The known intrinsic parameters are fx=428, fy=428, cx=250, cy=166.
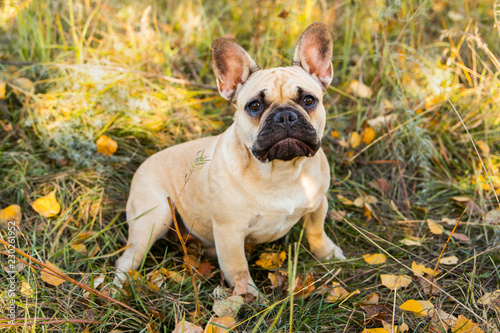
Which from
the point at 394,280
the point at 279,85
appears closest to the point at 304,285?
the point at 394,280

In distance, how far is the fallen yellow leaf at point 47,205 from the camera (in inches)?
133

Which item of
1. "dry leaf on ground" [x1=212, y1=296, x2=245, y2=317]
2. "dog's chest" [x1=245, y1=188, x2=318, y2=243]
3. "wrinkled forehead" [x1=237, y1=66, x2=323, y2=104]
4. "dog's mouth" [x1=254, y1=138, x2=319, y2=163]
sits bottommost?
"dry leaf on ground" [x1=212, y1=296, x2=245, y2=317]

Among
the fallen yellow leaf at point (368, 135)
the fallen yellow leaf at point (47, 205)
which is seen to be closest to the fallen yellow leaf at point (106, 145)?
the fallen yellow leaf at point (47, 205)

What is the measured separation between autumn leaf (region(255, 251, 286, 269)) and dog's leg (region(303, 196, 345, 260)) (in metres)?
0.24

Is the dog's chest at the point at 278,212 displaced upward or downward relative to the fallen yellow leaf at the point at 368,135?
upward

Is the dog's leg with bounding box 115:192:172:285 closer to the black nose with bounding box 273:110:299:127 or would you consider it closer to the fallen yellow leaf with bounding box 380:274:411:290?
the black nose with bounding box 273:110:299:127

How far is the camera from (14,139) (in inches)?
156

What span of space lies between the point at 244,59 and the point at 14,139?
248 cm

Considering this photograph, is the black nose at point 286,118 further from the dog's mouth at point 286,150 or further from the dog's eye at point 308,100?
the dog's eye at point 308,100

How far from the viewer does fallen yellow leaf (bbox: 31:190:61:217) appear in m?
3.38

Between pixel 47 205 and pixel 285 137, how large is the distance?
211 cm

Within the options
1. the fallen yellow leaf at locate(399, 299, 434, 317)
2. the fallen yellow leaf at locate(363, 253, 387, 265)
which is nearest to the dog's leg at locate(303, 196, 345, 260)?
the fallen yellow leaf at locate(363, 253, 387, 265)

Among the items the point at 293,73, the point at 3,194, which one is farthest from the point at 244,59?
the point at 3,194

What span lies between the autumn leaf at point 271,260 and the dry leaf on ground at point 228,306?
0.50 metres
